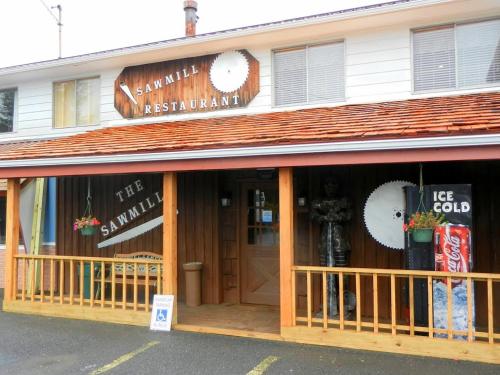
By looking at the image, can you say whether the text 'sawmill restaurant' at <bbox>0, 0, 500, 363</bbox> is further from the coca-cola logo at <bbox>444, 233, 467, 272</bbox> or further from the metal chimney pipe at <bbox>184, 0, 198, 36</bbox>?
the metal chimney pipe at <bbox>184, 0, 198, 36</bbox>

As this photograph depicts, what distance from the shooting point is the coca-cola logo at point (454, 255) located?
5430 mm

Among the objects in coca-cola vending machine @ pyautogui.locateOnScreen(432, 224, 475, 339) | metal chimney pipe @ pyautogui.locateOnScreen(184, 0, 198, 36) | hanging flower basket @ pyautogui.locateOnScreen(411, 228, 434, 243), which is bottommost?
coca-cola vending machine @ pyautogui.locateOnScreen(432, 224, 475, 339)

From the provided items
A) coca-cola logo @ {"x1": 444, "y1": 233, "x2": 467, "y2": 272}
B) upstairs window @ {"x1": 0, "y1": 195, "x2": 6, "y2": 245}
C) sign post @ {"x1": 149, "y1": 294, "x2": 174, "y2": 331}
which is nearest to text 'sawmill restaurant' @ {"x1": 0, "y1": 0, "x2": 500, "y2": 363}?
coca-cola logo @ {"x1": 444, "y1": 233, "x2": 467, "y2": 272}

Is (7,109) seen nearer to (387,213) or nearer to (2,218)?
(2,218)

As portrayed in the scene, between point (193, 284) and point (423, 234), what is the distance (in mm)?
4205

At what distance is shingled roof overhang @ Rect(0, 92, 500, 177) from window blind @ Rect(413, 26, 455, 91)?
38 centimetres

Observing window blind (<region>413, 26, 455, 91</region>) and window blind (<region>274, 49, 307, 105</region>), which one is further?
window blind (<region>274, 49, 307, 105</region>)

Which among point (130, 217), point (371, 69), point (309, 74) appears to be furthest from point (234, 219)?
point (371, 69)

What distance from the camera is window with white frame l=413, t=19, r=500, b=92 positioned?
719 cm

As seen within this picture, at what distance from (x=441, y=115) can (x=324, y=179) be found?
2097 millimetres

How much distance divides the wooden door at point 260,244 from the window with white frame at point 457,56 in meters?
3.11

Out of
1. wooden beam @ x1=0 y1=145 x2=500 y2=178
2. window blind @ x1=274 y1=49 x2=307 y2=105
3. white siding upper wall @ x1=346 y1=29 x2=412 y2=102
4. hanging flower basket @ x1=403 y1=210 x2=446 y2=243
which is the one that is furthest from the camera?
window blind @ x1=274 y1=49 x2=307 y2=105

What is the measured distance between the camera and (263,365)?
16.7ft

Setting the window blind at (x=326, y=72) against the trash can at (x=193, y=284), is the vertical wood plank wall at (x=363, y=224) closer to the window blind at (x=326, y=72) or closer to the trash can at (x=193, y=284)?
the window blind at (x=326, y=72)
